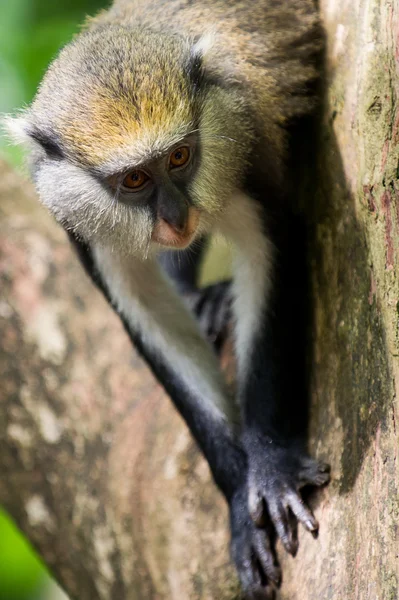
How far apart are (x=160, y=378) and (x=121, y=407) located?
55 cm

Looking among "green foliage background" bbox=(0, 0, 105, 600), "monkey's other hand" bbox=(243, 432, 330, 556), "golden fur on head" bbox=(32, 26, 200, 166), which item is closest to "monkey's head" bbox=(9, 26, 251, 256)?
"golden fur on head" bbox=(32, 26, 200, 166)

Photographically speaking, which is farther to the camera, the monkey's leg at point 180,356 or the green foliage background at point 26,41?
the green foliage background at point 26,41

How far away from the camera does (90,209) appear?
2.79m

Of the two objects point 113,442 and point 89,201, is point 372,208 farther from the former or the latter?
point 113,442

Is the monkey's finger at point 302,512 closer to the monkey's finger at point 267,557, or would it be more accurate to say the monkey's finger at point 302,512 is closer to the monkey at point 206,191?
the monkey at point 206,191

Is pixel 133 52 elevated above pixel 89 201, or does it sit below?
above

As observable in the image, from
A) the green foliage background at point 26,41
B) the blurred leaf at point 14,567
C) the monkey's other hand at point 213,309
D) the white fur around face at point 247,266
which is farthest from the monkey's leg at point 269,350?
the blurred leaf at point 14,567

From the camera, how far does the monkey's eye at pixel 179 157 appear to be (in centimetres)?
267

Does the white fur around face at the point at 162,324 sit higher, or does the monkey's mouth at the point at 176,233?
the monkey's mouth at the point at 176,233

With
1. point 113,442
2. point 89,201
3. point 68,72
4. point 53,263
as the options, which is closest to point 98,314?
point 53,263

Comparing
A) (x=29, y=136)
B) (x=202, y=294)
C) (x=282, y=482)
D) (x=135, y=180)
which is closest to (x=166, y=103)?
(x=135, y=180)

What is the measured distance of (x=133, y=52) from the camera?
2.62 meters

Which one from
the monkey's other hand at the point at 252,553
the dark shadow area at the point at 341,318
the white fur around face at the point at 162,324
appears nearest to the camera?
the dark shadow area at the point at 341,318

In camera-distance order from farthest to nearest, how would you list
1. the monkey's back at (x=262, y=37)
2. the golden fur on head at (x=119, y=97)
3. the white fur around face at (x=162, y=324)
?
the white fur around face at (x=162, y=324), the monkey's back at (x=262, y=37), the golden fur on head at (x=119, y=97)
